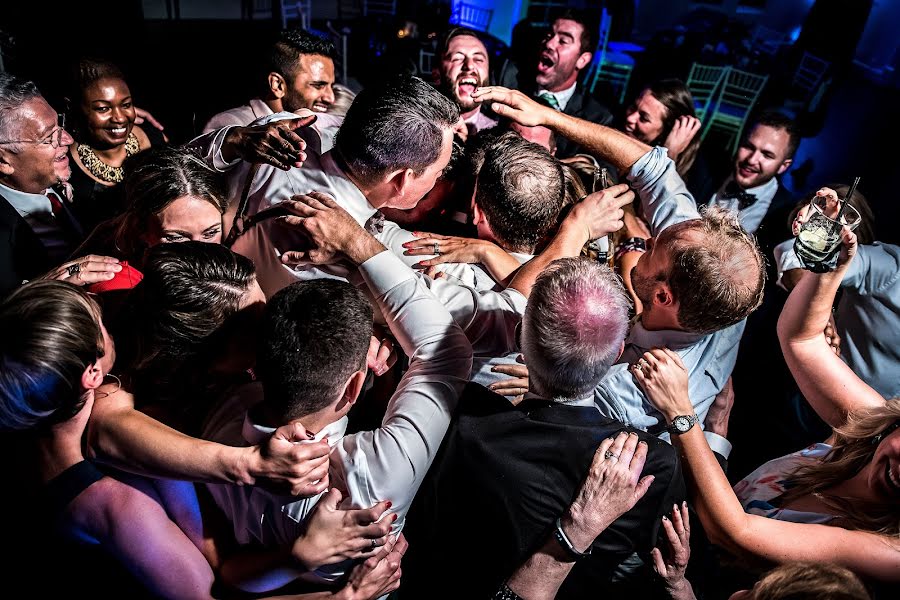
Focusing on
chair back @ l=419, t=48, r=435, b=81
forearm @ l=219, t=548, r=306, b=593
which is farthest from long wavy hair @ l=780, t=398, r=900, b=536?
chair back @ l=419, t=48, r=435, b=81

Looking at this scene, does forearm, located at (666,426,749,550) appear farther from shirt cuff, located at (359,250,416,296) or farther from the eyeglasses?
the eyeglasses

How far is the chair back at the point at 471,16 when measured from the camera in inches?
268

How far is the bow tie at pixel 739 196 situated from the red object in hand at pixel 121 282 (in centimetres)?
331

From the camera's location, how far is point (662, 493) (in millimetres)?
1497

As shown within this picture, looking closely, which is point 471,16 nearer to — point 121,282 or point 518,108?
point 518,108

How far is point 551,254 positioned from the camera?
6.67ft

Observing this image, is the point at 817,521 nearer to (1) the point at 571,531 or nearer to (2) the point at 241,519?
(1) the point at 571,531

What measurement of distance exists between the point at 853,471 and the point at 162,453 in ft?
6.06

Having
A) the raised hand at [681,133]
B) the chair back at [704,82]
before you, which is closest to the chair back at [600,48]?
the chair back at [704,82]

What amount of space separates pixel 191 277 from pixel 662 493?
52.6 inches

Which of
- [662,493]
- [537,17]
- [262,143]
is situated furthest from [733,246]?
[537,17]

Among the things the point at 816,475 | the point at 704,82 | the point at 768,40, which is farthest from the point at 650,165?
the point at 768,40

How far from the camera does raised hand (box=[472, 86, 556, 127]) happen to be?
7.82 ft

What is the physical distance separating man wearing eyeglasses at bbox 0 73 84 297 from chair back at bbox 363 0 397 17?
498 centimetres
